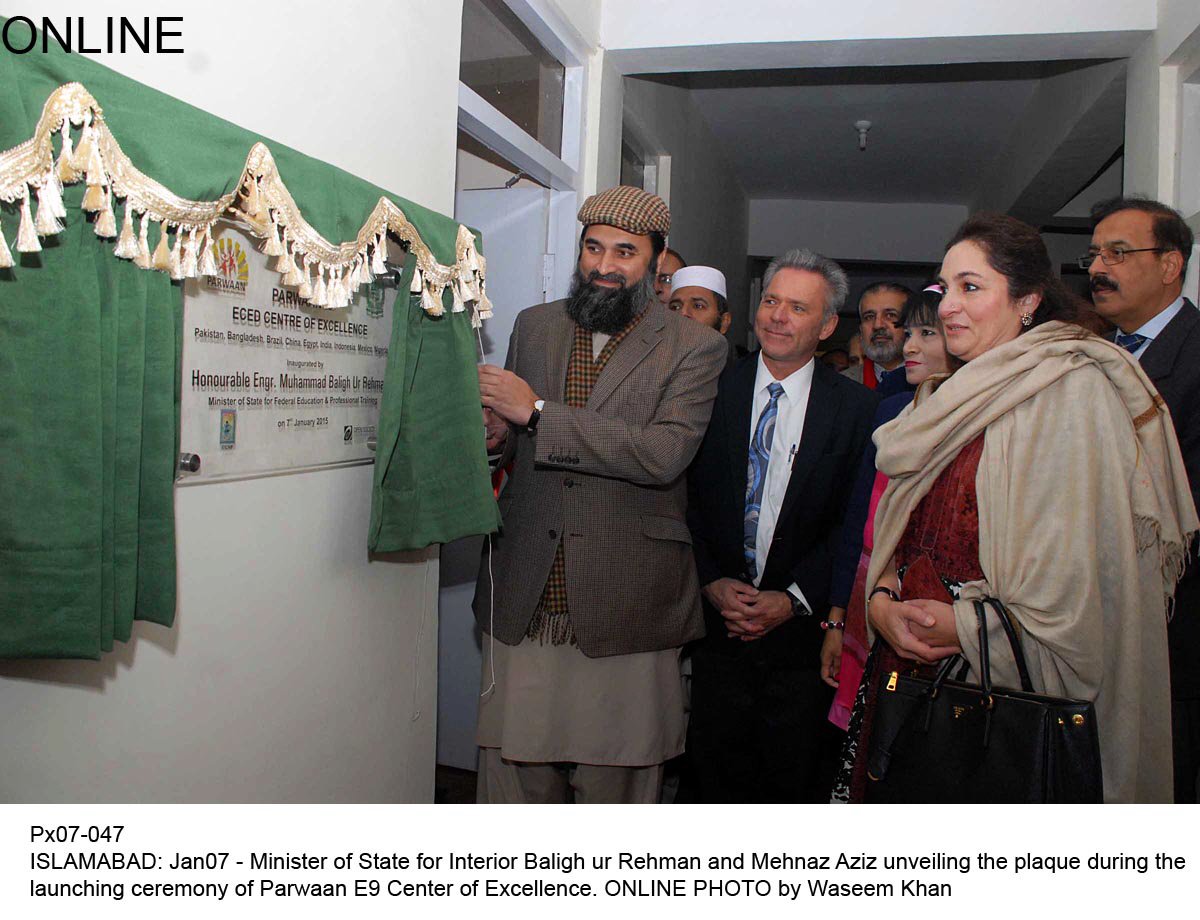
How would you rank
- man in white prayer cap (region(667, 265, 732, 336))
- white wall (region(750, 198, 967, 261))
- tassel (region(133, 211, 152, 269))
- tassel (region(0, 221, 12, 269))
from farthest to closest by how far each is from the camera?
white wall (region(750, 198, 967, 261))
man in white prayer cap (region(667, 265, 732, 336))
tassel (region(133, 211, 152, 269))
tassel (region(0, 221, 12, 269))

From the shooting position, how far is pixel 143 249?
4.18 feet

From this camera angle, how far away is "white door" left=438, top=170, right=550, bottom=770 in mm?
3363

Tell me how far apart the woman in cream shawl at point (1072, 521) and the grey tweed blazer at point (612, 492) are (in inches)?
25.5

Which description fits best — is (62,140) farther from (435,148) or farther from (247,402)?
(435,148)

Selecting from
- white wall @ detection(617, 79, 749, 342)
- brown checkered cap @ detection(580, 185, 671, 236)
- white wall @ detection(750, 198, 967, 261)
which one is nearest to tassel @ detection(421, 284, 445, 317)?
brown checkered cap @ detection(580, 185, 671, 236)

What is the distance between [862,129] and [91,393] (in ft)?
19.6

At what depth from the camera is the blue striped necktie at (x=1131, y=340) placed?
2408mm

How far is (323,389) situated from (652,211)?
97 cm

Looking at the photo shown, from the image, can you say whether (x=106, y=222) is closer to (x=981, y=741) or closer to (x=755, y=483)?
(x=981, y=741)

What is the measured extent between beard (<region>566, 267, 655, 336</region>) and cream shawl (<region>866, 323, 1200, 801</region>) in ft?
2.83

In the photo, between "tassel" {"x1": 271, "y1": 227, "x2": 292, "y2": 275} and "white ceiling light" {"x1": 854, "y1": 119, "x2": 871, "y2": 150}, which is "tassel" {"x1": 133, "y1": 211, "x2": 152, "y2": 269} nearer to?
"tassel" {"x1": 271, "y1": 227, "x2": 292, "y2": 275}

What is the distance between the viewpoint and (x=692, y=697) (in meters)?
2.66

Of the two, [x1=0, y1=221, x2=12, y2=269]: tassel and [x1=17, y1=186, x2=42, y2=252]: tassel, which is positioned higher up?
[x1=17, y1=186, x2=42, y2=252]: tassel
